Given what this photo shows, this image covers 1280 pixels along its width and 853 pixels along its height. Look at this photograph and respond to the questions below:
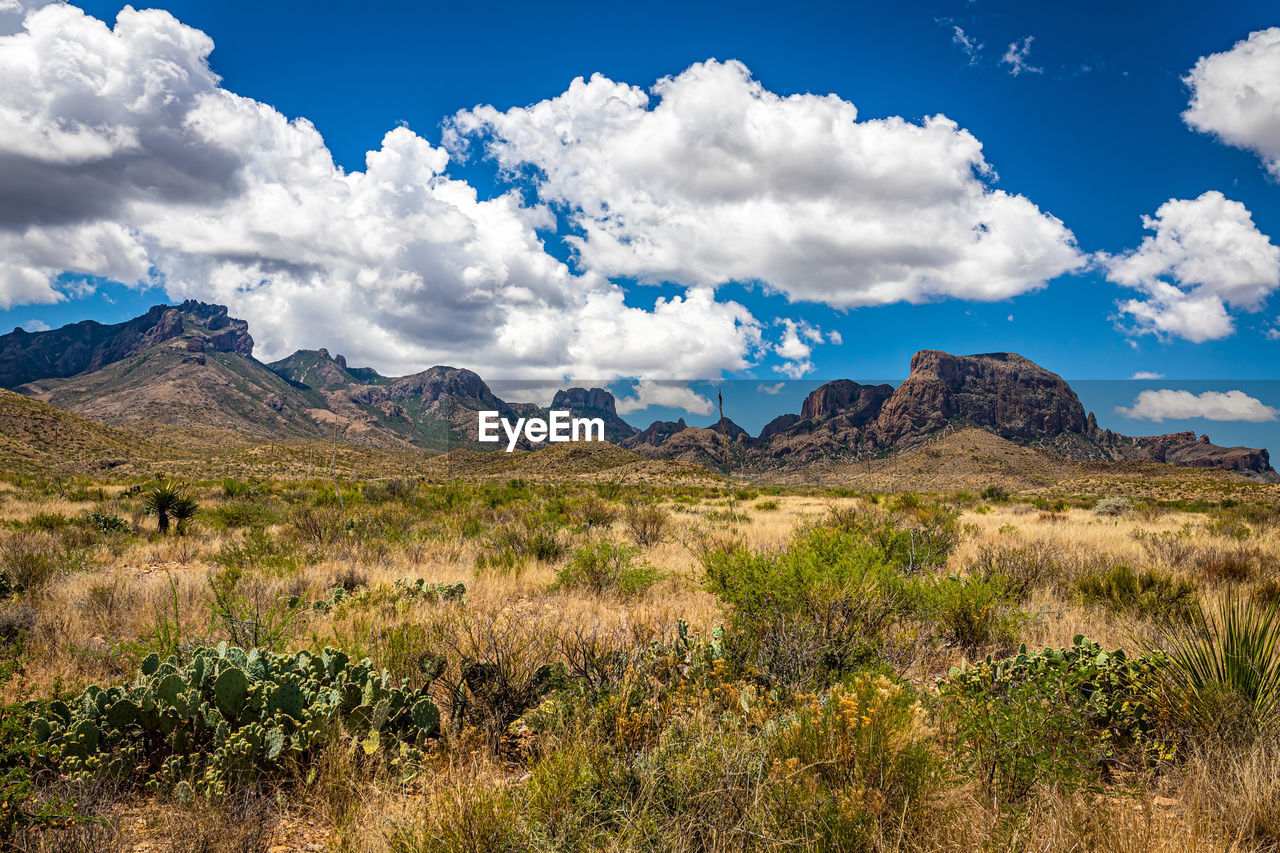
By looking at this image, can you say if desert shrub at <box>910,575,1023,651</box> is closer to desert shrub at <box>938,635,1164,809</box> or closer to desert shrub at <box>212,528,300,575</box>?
desert shrub at <box>938,635,1164,809</box>

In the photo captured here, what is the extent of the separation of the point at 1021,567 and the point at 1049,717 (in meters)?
6.65

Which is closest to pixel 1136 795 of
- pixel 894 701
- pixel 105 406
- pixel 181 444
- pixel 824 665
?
pixel 894 701

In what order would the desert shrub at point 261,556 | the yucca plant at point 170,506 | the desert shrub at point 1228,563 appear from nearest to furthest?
the desert shrub at point 1228,563, the desert shrub at point 261,556, the yucca plant at point 170,506

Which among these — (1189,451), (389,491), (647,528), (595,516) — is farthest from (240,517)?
(1189,451)

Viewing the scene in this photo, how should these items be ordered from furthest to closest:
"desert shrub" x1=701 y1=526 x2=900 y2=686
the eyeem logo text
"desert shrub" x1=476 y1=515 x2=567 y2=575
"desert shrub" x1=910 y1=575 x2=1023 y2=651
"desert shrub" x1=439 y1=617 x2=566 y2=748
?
the eyeem logo text
"desert shrub" x1=476 y1=515 x2=567 y2=575
"desert shrub" x1=910 y1=575 x2=1023 y2=651
"desert shrub" x1=701 y1=526 x2=900 y2=686
"desert shrub" x1=439 y1=617 x2=566 y2=748

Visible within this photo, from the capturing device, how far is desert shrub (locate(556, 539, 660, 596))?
7.38 meters

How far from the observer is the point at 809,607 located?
4805 millimetres

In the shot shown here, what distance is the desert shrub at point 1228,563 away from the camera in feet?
26.8

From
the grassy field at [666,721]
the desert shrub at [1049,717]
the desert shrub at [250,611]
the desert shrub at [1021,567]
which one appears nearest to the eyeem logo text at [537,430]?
the desert shrub at [250,611]

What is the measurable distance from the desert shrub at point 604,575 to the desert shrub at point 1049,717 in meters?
4.14

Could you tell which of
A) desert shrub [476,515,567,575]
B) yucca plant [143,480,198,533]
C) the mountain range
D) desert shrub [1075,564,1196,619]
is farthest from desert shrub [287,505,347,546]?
the mountain range

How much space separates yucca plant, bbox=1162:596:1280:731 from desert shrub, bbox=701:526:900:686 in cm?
187

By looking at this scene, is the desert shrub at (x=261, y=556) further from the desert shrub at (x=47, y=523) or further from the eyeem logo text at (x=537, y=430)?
the eyeem logo text at (x=537, y=430)

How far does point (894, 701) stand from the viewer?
317 cm
